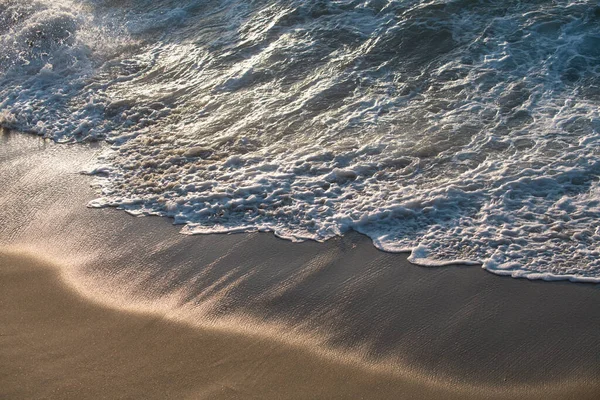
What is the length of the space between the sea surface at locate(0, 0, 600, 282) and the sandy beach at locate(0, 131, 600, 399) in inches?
12.0

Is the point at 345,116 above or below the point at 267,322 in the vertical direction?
above

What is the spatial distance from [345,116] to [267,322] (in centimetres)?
307

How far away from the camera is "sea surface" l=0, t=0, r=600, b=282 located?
17.1ft

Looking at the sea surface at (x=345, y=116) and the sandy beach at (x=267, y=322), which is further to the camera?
the sea surface at (x=345, y=116)

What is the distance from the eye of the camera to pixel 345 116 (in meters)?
6.72

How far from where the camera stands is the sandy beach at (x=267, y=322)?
377 cm

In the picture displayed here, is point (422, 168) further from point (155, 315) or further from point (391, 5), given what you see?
point (391, 5)

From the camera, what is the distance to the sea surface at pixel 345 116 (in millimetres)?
5199

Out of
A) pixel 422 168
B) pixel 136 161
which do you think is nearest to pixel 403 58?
pixel 422 168

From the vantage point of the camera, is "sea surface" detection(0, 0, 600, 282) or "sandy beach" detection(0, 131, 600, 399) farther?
"sea surface" detection(0, 0, 600, 282)

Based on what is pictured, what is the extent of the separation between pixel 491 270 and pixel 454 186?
106 cm

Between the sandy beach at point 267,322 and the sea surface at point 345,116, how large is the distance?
0.31m

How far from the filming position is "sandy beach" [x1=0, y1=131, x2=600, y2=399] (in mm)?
3766

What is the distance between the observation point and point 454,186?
18.0 ft
